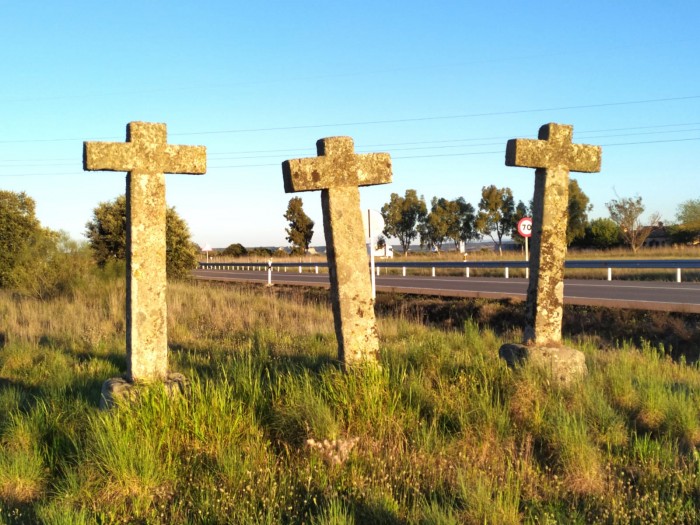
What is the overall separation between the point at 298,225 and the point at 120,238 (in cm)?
5030

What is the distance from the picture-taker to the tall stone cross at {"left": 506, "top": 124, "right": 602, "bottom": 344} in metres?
7.47

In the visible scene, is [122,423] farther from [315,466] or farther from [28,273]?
[28,273]

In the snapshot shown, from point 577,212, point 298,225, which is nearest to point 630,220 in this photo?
point 577,212

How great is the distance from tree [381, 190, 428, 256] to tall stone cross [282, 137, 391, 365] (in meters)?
71.1

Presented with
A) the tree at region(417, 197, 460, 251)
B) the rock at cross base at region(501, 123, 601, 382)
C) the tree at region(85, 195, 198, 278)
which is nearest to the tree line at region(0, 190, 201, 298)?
the tree at region(85, 195, 198, 278)

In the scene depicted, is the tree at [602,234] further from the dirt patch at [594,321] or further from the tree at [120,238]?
the dirt patch at [594,321]

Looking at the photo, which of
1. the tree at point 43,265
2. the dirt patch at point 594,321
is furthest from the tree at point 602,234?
the tree at point 43,265

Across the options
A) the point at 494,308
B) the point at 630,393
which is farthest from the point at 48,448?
the point at 494,308

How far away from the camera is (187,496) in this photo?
4.54 meters

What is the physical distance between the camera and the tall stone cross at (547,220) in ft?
24.5

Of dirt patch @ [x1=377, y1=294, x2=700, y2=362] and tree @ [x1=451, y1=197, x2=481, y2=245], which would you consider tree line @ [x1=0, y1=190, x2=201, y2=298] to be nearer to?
dirt patch @ [x1=377, y1=294, x2=700, y2=362]

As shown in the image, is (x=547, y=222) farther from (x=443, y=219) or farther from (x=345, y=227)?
(x=443, y=219)

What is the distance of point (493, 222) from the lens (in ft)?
231

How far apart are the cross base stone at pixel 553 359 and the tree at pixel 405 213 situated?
232ft
